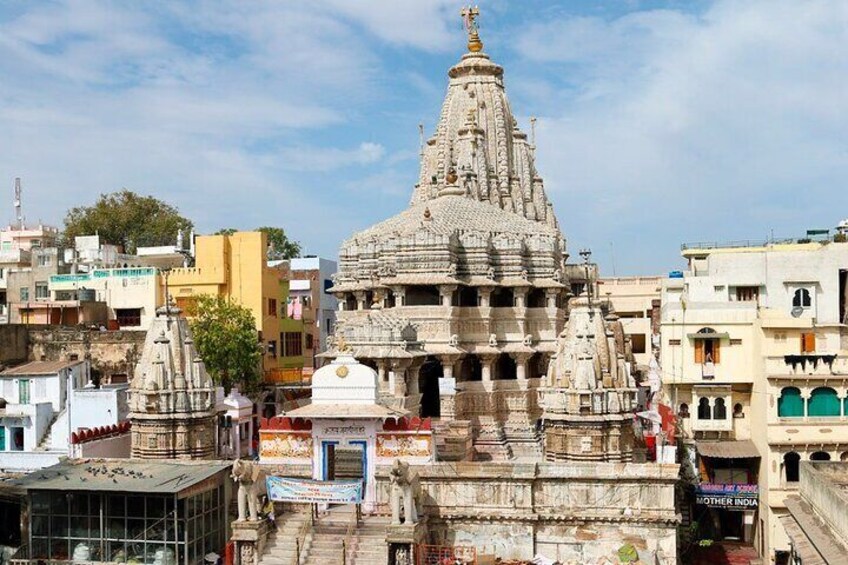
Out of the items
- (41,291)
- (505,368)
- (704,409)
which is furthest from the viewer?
(41,291)

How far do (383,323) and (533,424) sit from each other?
21.4ft

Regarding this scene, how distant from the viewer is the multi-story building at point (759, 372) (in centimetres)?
3328

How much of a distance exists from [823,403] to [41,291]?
126ft

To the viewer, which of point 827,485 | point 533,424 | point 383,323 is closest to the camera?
point 827,485

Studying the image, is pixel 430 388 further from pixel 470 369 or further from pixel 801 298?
pixel 801 298

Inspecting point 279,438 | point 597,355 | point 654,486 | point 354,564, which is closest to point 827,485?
point 654,486

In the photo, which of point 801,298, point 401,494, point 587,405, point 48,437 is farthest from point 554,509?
point 801,298

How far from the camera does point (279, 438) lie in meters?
27.5

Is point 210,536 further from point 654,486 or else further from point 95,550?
point 654,486

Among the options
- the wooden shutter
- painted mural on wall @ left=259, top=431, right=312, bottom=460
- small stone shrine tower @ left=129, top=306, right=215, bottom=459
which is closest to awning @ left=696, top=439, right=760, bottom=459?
the wooden shutter

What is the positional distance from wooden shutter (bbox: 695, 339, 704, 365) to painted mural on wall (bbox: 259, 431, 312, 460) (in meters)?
16.6

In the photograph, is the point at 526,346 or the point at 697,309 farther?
the point at 697,309

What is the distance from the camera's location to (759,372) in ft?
115

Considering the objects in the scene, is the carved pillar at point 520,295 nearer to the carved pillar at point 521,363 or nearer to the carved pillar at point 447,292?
the carved pillar at point 521,363
